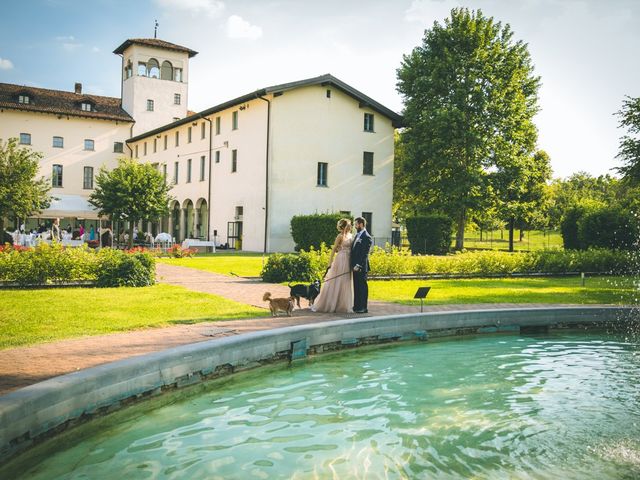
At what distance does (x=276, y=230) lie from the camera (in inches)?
1272

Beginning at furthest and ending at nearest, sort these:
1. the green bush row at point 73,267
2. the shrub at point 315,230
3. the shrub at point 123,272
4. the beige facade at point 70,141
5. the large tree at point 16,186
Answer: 1. the beige facade at point 70,141
2. the large tree at point 16,186
3. the shrub at point 315,230
4. the shrub at point 123,272
5. the green bush row at point 73,267

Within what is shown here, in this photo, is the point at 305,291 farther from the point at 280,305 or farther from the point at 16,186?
the point at 16,186

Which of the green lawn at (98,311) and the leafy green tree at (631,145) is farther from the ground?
the leafy green tree at (631,145)

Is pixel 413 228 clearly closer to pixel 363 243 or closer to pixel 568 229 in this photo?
pixel 568 229

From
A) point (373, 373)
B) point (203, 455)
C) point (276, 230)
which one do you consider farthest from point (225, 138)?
point (203, 455)

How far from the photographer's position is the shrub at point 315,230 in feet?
94.4

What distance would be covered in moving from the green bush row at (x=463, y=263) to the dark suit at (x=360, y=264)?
515 centimetres

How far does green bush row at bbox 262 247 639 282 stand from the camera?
16641 mm

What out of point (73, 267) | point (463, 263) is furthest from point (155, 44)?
point (73, 267)

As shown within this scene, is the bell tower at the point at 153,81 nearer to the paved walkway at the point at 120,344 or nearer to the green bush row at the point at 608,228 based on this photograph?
the green bush row at the point at 608,228

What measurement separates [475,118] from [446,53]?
4.66 meters

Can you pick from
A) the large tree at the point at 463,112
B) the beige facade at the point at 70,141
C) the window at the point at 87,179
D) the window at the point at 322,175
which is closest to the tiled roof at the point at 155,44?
the beige facade at the point at 70,141

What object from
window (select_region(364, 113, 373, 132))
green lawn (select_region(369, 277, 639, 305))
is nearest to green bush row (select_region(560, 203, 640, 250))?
green lawn (select_region(369, 277, 639, 305))

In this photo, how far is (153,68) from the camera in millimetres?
53906
